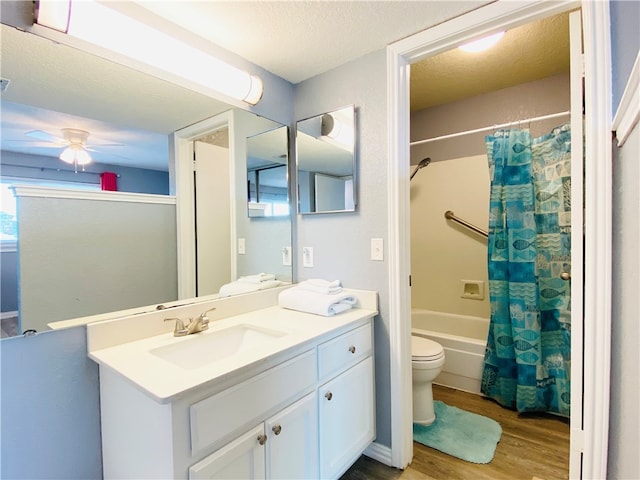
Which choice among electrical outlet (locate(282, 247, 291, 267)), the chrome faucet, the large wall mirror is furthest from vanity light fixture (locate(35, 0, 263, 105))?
the chrome faucet

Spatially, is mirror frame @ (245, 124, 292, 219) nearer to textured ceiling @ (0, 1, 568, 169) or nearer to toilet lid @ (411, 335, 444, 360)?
textured ceiling @ (0, 1, 568, 169)

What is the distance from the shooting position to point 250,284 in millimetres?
1759

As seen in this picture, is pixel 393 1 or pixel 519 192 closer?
pixel 393 1

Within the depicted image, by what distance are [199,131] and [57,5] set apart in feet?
2.07

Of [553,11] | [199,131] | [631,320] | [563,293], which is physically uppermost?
[553,11]

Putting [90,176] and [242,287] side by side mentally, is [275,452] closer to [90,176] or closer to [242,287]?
[242,287]

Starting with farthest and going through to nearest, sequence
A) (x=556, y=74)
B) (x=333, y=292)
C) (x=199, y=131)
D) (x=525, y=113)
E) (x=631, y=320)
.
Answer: (x=525, y=113) → (x=556, y=74) → (x=333, y=292) → (x=199, y=131) → (x=631, y=320)

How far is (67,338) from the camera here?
3.54ft

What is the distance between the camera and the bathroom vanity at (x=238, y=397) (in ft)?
2.93

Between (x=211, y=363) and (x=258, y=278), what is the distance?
64 centimetres

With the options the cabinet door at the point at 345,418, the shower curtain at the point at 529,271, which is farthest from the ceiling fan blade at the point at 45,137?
the shower curtain at the point at 529,271

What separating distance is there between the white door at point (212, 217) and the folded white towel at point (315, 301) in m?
0.33

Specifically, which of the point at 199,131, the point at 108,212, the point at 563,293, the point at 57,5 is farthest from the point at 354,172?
the point at 563,293

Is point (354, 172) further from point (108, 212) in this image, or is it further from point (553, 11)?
point (108, 212)
